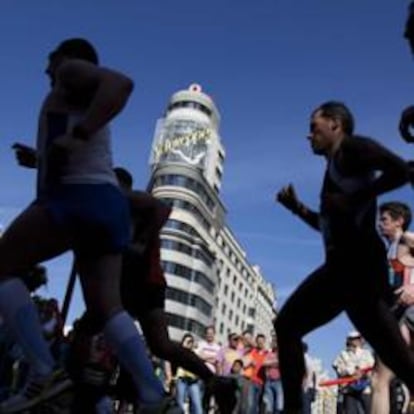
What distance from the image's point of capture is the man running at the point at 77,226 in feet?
10.5

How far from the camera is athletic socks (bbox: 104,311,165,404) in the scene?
3.21 m

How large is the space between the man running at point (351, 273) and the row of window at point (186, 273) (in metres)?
84.5

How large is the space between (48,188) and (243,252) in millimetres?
124412

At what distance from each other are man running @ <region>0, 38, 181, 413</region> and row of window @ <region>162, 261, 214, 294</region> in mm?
84937

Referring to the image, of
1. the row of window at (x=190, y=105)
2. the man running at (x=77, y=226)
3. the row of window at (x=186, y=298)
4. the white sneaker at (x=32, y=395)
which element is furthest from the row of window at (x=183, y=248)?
the white sneaker at (x=32, y=395)

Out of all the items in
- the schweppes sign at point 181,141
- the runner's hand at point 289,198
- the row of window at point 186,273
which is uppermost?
the schweppes sign at point 181,141

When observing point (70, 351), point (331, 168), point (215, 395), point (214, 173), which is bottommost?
point (215, 395)

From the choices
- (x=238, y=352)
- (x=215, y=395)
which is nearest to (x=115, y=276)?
(x=215, y=395)

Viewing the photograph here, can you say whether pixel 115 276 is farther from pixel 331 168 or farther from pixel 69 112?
pixel 331 168

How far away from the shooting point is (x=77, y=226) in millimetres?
3311

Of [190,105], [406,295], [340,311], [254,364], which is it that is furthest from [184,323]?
[340,311]

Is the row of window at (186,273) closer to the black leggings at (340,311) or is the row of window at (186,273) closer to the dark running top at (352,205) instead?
the black leggings at (340,311)

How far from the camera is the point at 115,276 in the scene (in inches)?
135

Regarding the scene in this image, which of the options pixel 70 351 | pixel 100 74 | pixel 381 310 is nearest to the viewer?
pixel 100 74
